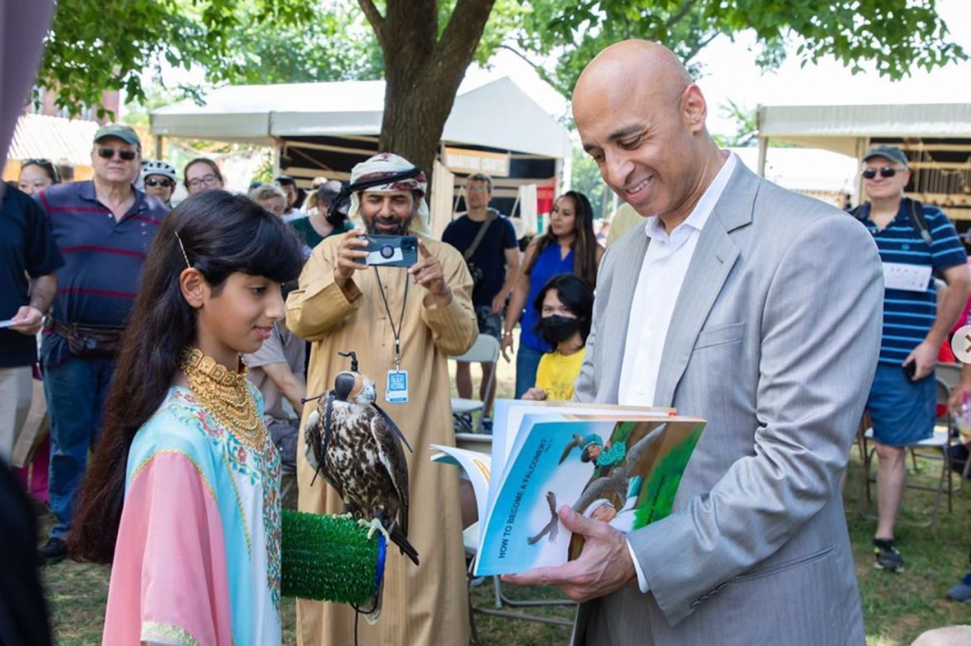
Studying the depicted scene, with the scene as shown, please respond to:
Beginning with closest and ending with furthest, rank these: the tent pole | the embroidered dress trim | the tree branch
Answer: the embroidered dress trim
the tree branch
the tent pole

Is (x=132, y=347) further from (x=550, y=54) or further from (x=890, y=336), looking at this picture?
(x=550, y=54)

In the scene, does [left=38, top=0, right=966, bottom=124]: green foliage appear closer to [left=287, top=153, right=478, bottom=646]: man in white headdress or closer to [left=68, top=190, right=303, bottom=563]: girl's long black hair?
[left=287, top=153, right=478, bottom=646]: man in white headdress

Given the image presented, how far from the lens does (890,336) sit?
18.7 feet

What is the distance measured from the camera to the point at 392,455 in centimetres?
268

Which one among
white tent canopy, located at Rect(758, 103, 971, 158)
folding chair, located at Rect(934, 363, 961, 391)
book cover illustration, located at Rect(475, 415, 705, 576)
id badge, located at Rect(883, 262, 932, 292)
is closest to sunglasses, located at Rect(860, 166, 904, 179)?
id badge, located at Rect(883, 262, 932, 292)

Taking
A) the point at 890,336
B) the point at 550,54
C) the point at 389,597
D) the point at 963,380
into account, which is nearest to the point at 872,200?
the point at 890,336

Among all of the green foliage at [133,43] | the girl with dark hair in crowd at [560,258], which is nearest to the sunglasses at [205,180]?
the green foliage at [133,43]

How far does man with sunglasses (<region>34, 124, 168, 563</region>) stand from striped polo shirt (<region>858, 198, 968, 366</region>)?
4.14 metres

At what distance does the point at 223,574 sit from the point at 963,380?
380 cm

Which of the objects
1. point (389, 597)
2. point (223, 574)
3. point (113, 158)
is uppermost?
point (113, 158)

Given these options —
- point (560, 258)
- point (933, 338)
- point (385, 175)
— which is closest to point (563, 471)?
point (385, 175)

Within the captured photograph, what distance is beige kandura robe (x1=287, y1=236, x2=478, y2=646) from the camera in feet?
12.5

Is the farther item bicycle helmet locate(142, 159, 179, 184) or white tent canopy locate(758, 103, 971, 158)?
white tent canopy locate(758, 103, 971, 158)

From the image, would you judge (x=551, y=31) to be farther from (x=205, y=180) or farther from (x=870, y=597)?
(x=870, y=597)
